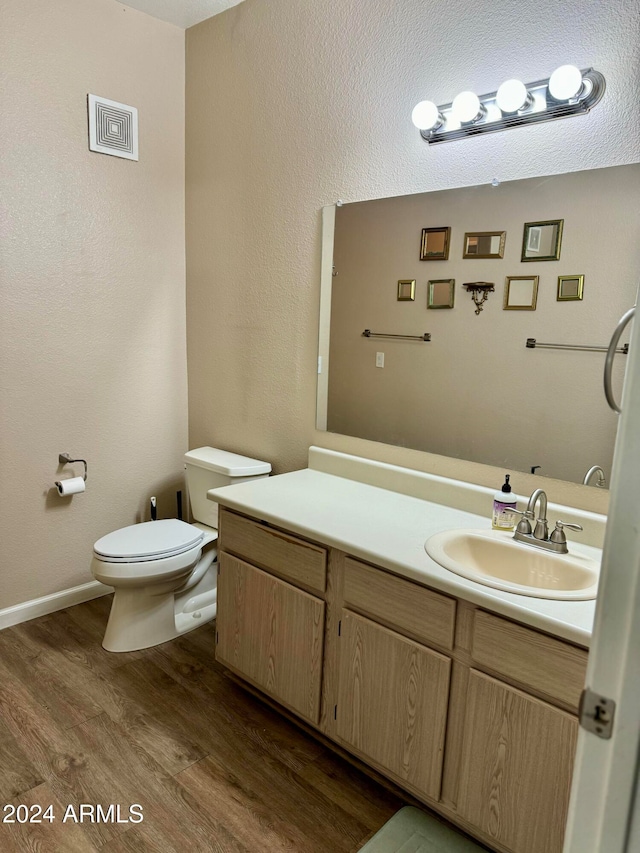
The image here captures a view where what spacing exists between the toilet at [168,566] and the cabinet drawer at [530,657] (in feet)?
4.59

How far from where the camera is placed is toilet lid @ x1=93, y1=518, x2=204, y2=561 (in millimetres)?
2379

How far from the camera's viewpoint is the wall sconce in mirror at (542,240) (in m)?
1.78

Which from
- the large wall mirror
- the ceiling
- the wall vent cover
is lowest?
the large wall mirror

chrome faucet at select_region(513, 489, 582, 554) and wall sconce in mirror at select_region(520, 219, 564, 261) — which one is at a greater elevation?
wall sconce in mirror at select_region(520, 219, 564, 261)

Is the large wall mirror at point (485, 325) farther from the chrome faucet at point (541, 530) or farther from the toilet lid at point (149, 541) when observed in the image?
the toilet lid at point (149, 541)

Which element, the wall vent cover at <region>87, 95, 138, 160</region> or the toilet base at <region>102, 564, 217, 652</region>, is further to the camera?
the wall vent cover at <region>87, 95, 138, 160</region>

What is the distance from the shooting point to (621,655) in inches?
26.1

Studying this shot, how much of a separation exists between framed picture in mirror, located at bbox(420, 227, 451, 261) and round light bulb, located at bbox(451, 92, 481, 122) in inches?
13.5

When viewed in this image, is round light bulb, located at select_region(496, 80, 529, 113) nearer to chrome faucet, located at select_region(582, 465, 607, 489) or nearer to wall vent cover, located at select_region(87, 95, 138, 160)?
chrome faucet, located at select_region(582, 465, 607, 489)

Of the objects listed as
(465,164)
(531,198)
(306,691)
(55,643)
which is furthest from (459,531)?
(55,643)

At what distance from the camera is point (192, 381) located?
320cm

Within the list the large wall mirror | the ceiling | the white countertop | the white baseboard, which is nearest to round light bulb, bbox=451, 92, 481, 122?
the large wall mirror

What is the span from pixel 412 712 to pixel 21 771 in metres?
1.23

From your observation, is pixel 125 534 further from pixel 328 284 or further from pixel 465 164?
pixel 465 164
